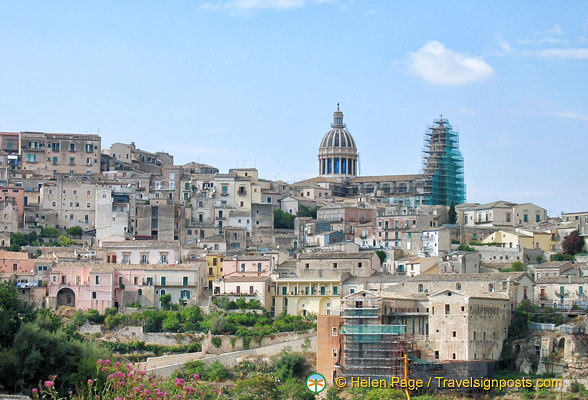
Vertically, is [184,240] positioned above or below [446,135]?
below

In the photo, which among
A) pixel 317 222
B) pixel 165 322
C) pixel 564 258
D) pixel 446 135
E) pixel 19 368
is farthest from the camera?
pixel 446 135

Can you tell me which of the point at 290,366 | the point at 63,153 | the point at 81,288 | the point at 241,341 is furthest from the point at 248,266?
the point at 63,153

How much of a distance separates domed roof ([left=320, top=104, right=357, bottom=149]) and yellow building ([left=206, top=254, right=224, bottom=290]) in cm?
3845

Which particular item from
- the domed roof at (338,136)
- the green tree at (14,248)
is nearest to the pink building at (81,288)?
the green tree at (14,248)

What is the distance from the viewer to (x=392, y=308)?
4997cm

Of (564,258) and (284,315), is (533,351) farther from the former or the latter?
(564,258)

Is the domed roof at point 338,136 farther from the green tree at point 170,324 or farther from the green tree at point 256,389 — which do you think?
the green tree at point 256,389

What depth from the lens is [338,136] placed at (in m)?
98.2

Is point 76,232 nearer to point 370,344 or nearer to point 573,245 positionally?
point 370,344

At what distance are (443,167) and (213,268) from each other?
31.7 m

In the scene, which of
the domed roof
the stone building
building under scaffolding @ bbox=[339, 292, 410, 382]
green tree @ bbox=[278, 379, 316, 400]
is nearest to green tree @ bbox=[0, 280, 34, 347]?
green tree @ bbox=[278, 379, 316, 400]

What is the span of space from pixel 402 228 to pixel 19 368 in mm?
38932

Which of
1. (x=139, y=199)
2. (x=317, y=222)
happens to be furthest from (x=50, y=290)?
(x=317, y=222)

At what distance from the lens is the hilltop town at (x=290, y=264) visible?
48625 mm
